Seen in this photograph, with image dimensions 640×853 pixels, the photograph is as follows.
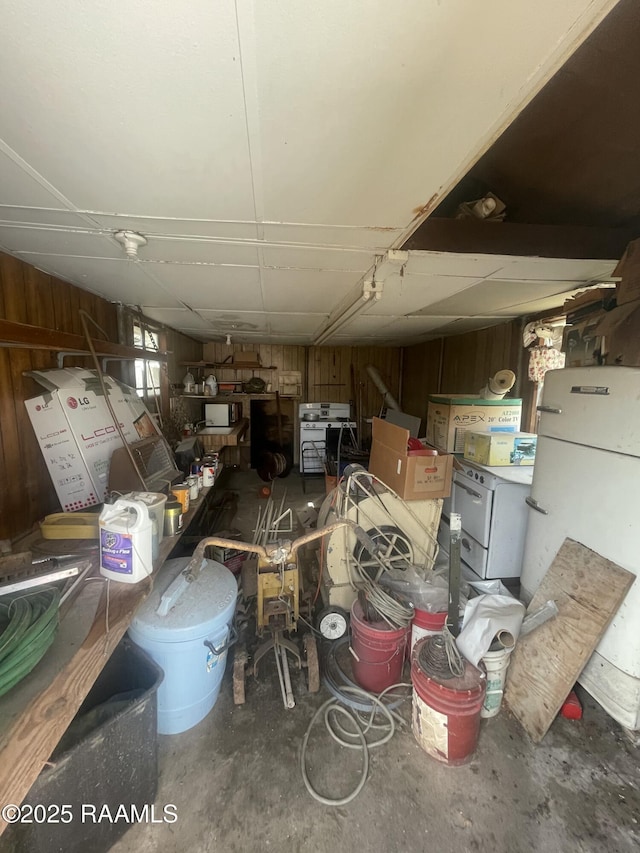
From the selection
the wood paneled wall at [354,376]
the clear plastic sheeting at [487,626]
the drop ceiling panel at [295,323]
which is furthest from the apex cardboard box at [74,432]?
the wood paneled wall at [354,376]

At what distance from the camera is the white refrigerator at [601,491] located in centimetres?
142

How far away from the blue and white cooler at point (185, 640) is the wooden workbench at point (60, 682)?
187mm

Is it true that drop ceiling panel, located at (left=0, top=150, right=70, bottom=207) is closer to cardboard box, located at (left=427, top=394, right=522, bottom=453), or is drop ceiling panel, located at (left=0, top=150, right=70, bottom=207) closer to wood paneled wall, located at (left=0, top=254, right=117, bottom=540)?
wood paneled wall, located at (left=0, top=254, right=117, bottom=540)

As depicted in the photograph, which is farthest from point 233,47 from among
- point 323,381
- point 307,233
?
point 323,381

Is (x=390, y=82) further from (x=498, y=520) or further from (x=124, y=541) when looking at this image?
(x=498, y=520)

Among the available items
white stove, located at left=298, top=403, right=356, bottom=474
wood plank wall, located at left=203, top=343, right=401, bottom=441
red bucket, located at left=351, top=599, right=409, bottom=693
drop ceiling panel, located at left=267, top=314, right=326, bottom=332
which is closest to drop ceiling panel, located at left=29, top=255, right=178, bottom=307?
drop ceiling panel, located at left=267, top=314, right=326, bottom=332

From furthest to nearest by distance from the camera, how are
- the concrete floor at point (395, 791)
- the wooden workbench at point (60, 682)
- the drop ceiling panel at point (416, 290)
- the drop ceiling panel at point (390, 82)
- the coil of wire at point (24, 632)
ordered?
the drop ceiling panel at point (416, 290), the concrete floor at point (395, 791), the coil of wire at point (24, 632), the wooden workbench at point (60, 682), the drop ceiling panel at point (390, 82)

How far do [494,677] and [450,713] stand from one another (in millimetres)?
354

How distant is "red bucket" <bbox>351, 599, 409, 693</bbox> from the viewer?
1676mm

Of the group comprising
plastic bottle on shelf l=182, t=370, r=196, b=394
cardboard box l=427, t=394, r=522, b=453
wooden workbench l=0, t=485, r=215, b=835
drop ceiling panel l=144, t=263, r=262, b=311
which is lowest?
wooden workbench l=0, t=485, r=215, b=835

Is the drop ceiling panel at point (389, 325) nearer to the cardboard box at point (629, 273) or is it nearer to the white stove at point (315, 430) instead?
the white stove at point (315, 430)

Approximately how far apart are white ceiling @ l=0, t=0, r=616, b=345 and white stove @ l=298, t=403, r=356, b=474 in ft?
12.7

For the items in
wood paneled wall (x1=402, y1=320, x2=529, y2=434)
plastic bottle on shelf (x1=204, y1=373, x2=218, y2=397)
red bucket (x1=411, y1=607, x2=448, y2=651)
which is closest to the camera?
red bucket (x1=411, y1=607, x2=448, y2=651)

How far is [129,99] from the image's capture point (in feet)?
2.43
